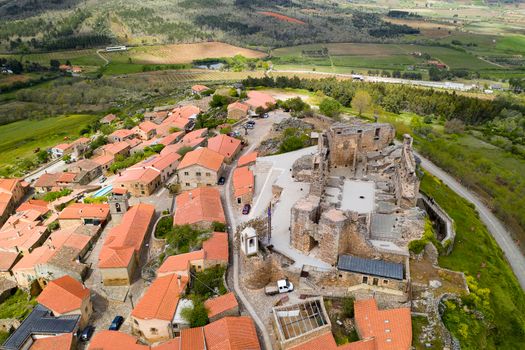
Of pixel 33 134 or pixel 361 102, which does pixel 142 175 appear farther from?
pixel 33 134

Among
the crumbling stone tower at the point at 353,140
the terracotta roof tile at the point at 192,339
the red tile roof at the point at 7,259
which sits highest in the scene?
the crumbling stone tower at the point at 353,140

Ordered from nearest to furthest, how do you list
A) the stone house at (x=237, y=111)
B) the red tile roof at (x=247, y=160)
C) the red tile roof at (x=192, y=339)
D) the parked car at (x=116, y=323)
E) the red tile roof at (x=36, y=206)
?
the red tile roof at (x=192, y=339) < the parked car at (x=116, y=323) < the red tile roof at (x=247, y=160) < the red tile roof at (x=36, y=206) < the stone house at (x=237, y=111)

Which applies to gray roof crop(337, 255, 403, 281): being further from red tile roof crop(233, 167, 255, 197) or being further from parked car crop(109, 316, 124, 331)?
parked car crop(109, 316, 124, 331)

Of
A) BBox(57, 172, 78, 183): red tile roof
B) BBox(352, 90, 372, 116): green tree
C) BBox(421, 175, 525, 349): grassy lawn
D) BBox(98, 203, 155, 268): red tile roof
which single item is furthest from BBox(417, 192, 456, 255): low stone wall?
BBox(57, 172, 78, 183): red tile roof

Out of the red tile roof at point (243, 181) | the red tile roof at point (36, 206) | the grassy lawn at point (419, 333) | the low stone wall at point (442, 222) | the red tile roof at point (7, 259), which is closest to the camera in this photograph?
the grassy lawn at point (419, 333)

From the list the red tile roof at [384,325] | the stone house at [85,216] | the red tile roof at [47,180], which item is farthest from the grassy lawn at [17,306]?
the red tile roof at [384,325]

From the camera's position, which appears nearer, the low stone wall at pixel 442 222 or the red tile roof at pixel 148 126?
the low stone wall at pixel 442 222

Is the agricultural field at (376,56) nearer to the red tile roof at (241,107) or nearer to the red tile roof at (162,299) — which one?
the red tile roof at (241,107)
